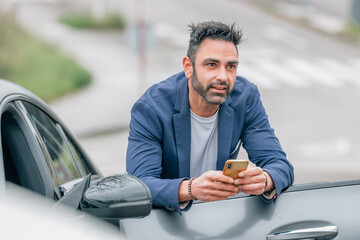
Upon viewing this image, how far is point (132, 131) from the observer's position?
2.81 meters

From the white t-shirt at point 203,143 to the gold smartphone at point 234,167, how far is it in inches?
23.8

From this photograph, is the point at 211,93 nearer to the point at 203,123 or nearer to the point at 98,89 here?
the point at 203,123

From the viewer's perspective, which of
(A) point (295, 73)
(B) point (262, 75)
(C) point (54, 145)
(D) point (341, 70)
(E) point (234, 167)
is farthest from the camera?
(D) point (341, 70)

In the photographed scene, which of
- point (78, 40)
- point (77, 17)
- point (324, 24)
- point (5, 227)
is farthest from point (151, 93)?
point (324, 24)

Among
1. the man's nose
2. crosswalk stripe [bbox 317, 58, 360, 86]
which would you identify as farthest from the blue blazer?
crosswalk stripe [bbox 317, 58, 360, 86]

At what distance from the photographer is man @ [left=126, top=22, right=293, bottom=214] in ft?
8.97

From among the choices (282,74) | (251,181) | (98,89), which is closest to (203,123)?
(251,181)

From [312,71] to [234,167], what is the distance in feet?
68.6

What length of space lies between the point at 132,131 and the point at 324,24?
85.3 ft

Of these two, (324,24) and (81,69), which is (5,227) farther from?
(324,24)

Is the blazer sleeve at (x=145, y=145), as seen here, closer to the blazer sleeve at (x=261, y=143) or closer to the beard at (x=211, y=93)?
the beard at (x=211, y=93)

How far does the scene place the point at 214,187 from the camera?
2.34 metres

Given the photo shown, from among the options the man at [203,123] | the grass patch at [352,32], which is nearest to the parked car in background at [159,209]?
the man at [203,123]

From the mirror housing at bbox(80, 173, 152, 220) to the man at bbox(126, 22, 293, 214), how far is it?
0.36 meters
